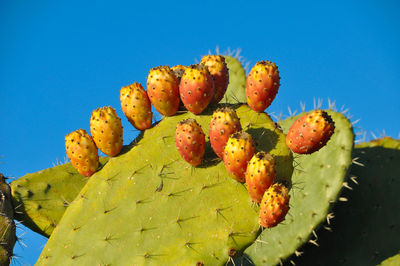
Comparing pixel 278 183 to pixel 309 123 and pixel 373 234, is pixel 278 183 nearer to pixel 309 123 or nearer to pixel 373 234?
pixel 309 123

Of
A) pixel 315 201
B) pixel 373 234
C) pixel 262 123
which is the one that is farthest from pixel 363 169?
pixel 262 123

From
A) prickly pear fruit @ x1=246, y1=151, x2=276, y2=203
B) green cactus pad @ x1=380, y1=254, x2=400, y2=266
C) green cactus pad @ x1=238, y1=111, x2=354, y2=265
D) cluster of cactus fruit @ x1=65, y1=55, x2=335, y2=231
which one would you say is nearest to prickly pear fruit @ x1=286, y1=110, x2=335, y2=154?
cluster of cactus fruit @ x1=65, y1=55, x2=335, y2=231

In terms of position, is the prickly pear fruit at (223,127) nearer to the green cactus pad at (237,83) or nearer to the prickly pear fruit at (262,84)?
the prickly pear fruit at (262,84)

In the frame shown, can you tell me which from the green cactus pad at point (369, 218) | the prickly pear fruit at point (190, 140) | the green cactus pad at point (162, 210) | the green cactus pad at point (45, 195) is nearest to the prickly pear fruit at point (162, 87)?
the green cactus pad at point (162, 210)

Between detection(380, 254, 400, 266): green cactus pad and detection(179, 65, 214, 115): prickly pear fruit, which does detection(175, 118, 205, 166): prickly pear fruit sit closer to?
detection(179, 65, 214, 115): prickly pear fruit

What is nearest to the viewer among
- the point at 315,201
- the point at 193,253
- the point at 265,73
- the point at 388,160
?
the point at 193,253

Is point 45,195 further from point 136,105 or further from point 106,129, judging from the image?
point 136,105
